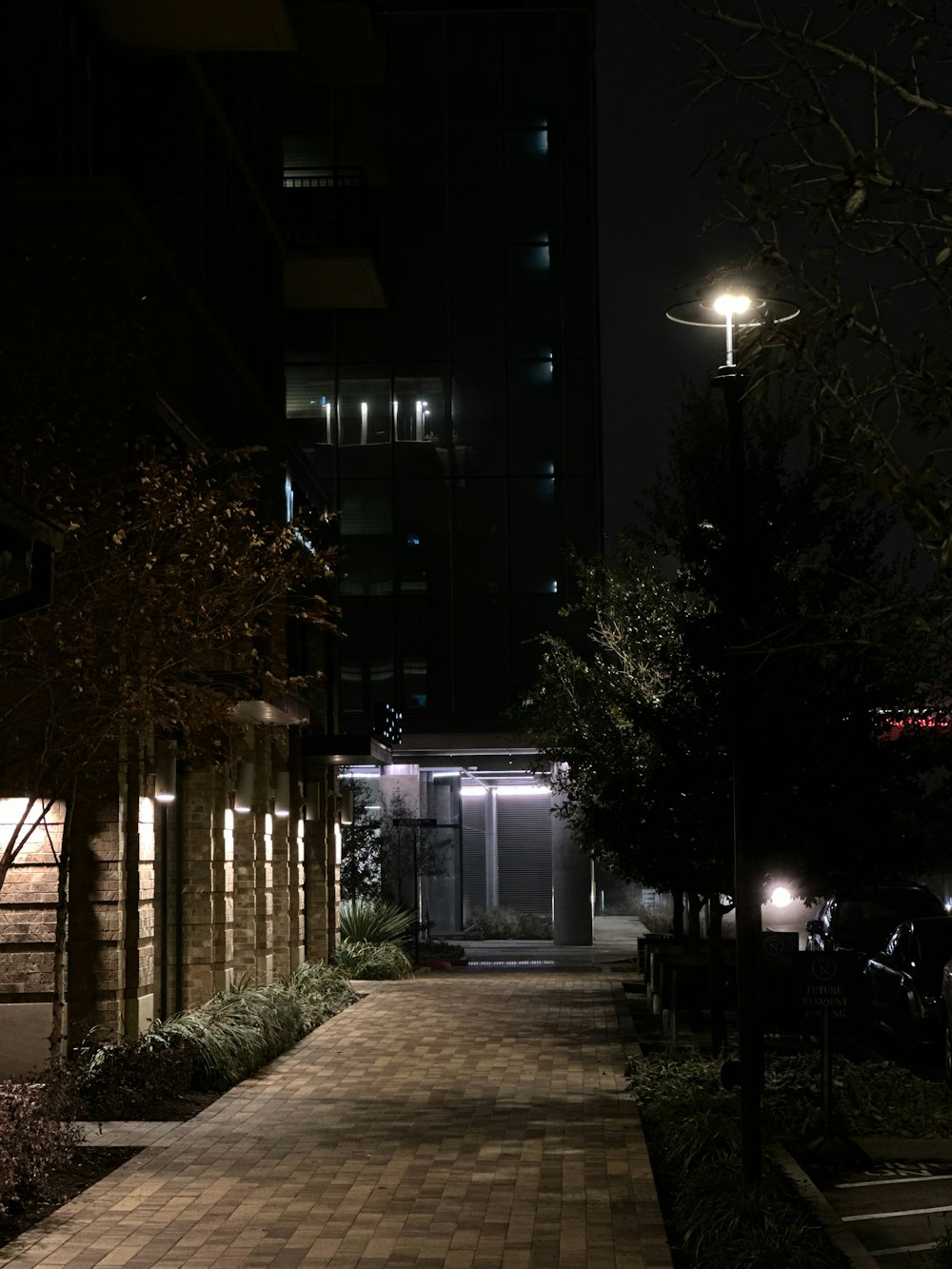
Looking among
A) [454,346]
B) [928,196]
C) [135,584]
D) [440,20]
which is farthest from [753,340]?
[440,20]

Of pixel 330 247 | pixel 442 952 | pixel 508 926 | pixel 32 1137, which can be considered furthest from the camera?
pixel 508 926

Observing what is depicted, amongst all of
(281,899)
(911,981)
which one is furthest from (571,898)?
(911,981)

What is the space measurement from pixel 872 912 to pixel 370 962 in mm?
7876

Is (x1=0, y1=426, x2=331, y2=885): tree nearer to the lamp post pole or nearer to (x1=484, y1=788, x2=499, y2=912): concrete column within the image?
the lamp post pole

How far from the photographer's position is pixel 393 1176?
1117 centimetres

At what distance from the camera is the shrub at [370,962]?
2867 cm

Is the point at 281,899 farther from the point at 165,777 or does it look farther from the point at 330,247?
the point at 330,247

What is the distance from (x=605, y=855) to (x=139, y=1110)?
50.1ft

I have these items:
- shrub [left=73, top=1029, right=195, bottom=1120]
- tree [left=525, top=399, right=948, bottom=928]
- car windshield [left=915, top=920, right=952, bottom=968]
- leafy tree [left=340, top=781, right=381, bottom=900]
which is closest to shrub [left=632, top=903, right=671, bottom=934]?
leafy tree [left=340, top=781, right=381, bottom=900]

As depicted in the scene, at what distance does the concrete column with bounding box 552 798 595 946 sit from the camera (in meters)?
42.8

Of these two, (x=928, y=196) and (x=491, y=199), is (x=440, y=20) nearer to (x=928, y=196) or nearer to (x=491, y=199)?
(x=491, y=199)

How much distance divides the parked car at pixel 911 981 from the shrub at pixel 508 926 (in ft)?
83.6

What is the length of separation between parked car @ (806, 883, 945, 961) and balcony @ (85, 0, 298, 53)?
47.5 feet

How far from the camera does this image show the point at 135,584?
39.4ft
